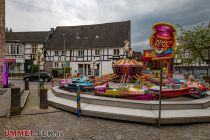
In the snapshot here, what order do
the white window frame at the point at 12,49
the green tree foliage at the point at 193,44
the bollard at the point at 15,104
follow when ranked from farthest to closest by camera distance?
the white window frame at the point at 12,49
the green tree foliage at the point at 193,44
the bollard at the point at 15,104


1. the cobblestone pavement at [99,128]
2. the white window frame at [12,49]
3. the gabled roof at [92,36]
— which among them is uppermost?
the gabled roof at [92,36]

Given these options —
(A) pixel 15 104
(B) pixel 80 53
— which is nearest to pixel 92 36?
(B) pixel 80 53

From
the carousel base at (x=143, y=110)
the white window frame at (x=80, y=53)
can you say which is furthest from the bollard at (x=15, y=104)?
the white window frame at (x=80, y=53)

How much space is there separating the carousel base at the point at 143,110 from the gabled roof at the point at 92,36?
26.5m

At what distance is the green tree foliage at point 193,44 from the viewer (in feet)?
75.2

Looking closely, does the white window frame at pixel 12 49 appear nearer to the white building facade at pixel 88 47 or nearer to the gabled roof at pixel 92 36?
the white building facade at pixel 88 47

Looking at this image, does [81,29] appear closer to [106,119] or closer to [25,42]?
[25,42]

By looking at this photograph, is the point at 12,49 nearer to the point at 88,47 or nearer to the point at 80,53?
the point at 80,53

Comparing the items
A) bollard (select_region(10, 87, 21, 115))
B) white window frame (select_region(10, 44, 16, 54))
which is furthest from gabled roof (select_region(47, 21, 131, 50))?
bollard (select_region(10, 87, 21, 115))

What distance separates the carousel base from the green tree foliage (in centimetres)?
1713

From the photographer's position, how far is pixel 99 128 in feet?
19.9

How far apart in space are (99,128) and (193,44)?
840 inches

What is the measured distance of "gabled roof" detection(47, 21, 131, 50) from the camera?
35.2 meters

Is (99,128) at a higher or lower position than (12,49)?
lower
